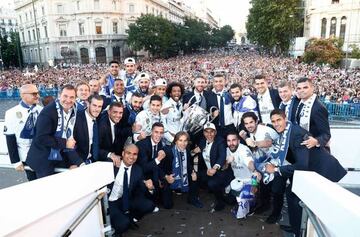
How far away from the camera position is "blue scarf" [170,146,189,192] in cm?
503

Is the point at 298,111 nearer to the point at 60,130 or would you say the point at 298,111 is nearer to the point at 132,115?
the point at 132,115

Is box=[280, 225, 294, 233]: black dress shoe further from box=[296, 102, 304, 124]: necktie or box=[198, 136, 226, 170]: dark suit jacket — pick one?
box=[296, 102, 304, 124]: necktie

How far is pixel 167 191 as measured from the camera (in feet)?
16.3

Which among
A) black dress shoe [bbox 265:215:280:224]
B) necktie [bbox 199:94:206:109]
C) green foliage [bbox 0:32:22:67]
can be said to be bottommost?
black dress shoe [bbox 265:215:280:224]

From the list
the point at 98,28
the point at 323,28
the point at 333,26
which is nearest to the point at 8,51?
the point at 98,28

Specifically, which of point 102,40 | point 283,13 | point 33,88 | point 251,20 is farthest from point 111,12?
point 33,88

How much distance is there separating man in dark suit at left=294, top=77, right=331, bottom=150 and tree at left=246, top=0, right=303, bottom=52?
45.6 m

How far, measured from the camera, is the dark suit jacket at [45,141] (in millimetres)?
3787

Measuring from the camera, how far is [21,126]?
4.46 m

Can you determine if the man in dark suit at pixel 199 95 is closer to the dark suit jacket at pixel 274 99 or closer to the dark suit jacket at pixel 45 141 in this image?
the dark suit jacket at pixel 274 99

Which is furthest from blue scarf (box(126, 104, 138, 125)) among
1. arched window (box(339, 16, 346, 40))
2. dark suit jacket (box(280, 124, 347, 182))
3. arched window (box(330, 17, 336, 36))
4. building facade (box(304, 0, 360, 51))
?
arched window (box(330, 17, 336, 36))

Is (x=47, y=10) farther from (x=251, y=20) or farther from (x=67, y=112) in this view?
(x=67, y=112)

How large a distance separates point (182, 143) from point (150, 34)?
51876 millimetres

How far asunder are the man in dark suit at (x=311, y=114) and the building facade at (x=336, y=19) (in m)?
43.4
